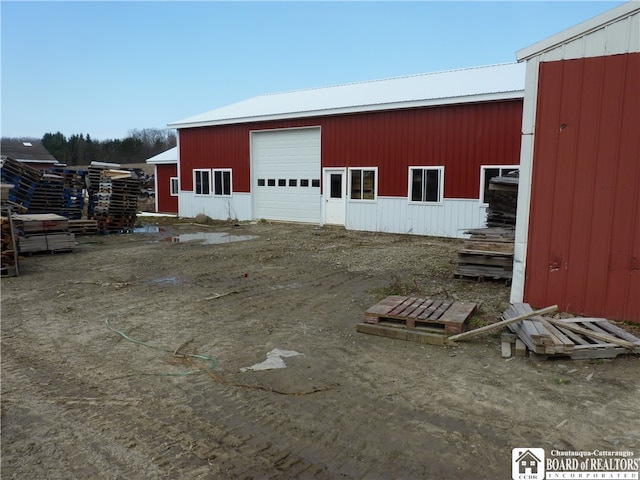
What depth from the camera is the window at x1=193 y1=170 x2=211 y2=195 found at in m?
23.0

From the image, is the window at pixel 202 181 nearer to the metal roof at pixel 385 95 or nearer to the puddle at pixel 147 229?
the metal roof at pixel 385 95

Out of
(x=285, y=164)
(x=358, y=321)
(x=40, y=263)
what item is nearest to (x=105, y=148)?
(x=285, y=164)

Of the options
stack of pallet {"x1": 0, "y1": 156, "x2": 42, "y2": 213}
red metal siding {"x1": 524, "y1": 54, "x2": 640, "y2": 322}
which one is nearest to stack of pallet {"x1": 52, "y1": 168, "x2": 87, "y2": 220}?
stack of pallet {"x1": 0, "y1": 156, "x2": 42, "y2": 213}

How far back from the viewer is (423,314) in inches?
240

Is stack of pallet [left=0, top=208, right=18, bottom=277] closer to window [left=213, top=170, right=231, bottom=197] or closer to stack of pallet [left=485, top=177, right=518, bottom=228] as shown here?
stack of pallet [left=485, top=177, right=518, bottom=228]

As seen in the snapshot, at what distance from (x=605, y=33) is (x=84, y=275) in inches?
395

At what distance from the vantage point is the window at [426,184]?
15961 mm

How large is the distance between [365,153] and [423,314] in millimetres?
12204

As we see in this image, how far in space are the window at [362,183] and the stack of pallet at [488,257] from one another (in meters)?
8.71

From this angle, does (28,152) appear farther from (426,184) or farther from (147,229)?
(426,184)

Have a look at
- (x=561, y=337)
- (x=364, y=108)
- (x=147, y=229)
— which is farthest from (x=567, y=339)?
(x=147, y=229)

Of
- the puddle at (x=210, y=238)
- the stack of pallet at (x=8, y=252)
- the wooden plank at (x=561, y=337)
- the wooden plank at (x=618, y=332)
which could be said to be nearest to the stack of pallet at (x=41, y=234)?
the stack of pallet at (x=8, y=252)

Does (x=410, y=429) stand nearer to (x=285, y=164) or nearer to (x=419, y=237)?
(x=419, y=237)

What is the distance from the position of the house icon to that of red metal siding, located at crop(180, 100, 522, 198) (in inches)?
496
